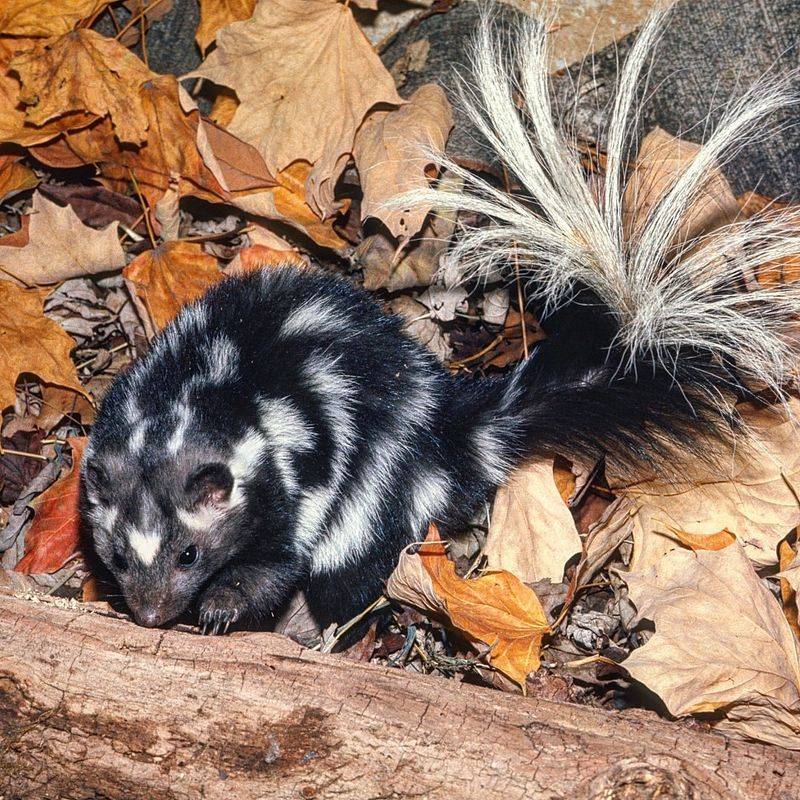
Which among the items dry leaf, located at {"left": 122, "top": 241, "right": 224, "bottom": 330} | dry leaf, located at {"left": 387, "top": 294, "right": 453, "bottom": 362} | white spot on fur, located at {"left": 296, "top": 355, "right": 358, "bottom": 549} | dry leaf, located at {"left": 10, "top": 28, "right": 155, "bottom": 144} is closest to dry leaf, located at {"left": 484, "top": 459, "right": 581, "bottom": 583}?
white spot on fur, located at {"left": 296, "top": 355, "right": 358, "bottom": 549}

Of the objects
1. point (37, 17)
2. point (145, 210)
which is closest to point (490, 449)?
point (145, 210)

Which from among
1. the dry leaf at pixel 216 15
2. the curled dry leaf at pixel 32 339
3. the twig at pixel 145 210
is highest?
the dry leaf at pixel 216 15

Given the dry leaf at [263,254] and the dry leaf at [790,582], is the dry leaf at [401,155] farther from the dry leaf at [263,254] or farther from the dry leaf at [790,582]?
the dry leaf at [790,582]

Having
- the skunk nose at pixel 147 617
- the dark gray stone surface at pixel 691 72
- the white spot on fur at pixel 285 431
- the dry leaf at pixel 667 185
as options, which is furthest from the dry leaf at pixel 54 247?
the dry leaf at pixel 667 185

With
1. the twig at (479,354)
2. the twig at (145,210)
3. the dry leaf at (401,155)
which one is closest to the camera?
the dry leaf at (401,155)

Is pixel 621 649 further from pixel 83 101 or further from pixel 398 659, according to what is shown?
pixel 83 101

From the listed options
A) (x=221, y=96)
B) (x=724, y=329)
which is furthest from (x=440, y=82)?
(x=724, y=329)
